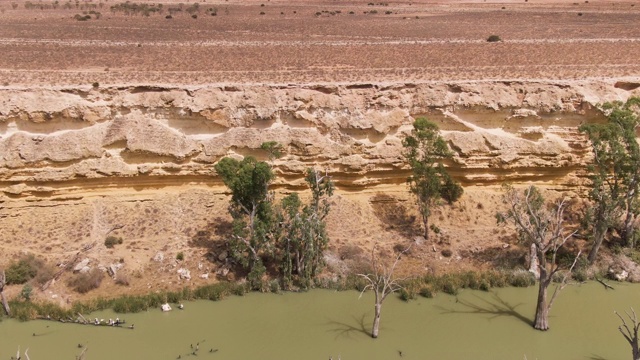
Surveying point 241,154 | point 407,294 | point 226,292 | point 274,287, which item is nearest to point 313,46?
point 241,154

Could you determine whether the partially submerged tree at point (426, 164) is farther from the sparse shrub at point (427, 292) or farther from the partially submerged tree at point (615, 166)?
the partially submerged tree at point (615, 166)

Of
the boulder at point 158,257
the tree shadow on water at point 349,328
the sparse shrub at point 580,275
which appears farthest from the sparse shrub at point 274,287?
the sparse shrub at point 580,275

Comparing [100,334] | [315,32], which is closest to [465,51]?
[315,32]

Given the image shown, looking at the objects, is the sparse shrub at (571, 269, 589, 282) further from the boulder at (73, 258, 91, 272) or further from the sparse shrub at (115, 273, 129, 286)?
the boulder at (73, 258, 91, 272)

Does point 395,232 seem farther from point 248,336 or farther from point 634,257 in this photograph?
point 634,257

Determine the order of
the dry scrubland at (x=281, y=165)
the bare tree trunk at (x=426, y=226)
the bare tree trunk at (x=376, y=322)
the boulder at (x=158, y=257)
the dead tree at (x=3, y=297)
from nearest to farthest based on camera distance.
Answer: the bare tree trunk at (x=376, y=322) → the dead tree at (x=3, y=297) → the boulder at (x=158, y=257) → the dry scrubland at (x=281, y=165) → the bare tree trunk at (x=426, y=226)

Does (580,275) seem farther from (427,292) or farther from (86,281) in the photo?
(86,281)
